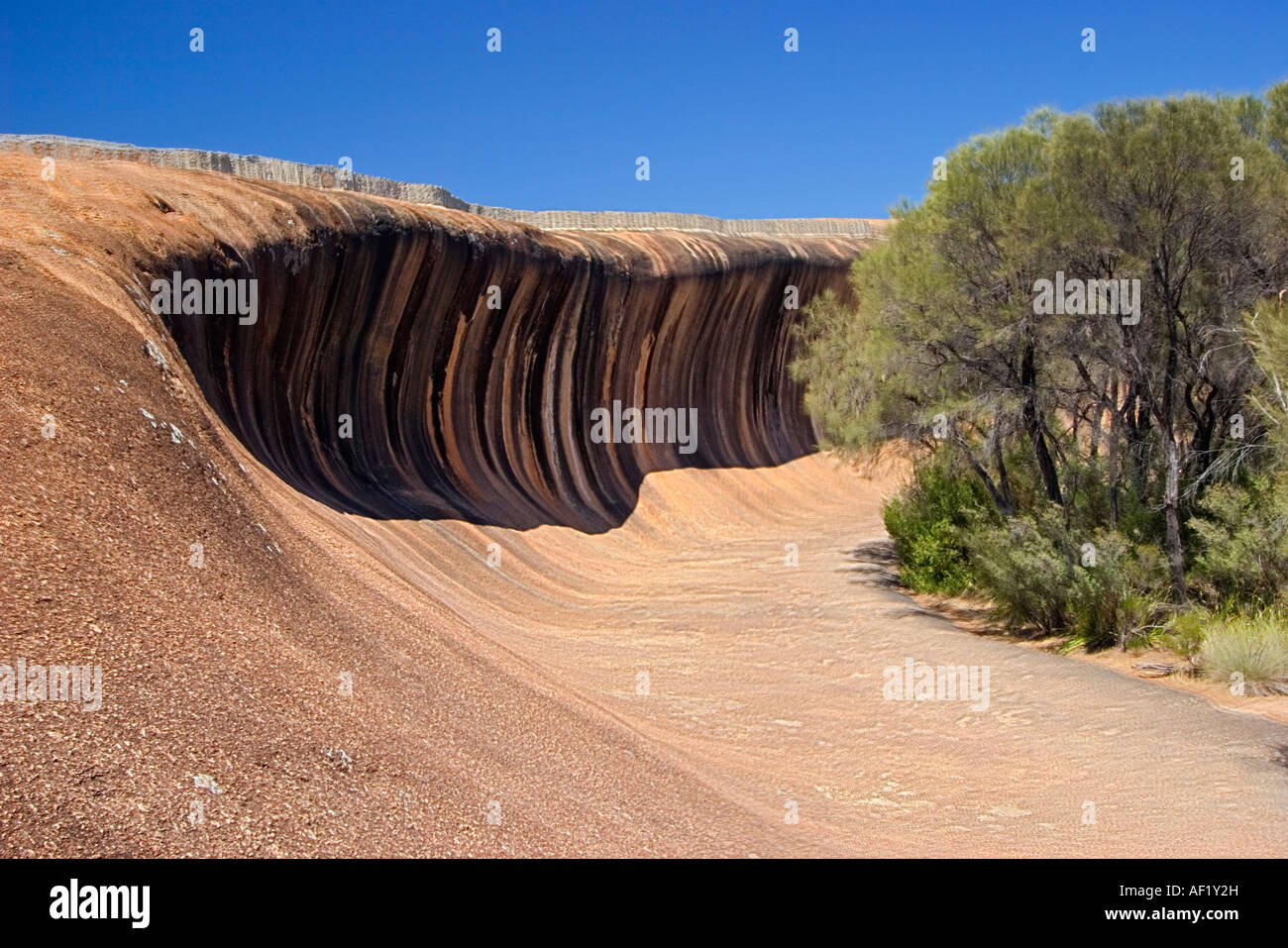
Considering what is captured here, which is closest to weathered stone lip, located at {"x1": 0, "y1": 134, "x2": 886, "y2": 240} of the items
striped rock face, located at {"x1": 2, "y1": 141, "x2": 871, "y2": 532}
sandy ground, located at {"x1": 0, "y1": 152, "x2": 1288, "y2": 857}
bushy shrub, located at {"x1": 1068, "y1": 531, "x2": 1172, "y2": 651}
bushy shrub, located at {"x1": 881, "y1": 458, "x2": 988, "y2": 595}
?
striped rock face, located at {"x1": 2, "y1": 141, "x2": 871, "y2": 532}

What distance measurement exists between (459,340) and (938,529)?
810 centimetres

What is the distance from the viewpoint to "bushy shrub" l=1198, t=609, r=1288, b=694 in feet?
35.1

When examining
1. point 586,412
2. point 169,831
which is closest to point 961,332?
point 586,412

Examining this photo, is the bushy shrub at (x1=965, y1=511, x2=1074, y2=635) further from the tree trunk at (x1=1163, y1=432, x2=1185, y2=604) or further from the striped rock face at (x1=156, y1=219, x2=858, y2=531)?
the striped rock face at (x1=156, y1=219, x2=858, y2=531)

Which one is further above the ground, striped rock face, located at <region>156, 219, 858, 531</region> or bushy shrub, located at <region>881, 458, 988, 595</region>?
striped rock face, located at <region>156, 219, 858, 531</region>

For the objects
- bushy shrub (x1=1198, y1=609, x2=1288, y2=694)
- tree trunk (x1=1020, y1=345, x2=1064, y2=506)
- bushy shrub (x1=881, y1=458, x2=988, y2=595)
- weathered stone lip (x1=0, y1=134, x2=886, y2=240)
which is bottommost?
bushy shrub (x1=1198, y1=609, x2=1288, y2=694)

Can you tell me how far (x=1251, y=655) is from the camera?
1085 centimetres

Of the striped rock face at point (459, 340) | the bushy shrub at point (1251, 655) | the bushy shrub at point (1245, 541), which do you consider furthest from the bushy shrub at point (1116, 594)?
the striped rock face at point (459, 340)

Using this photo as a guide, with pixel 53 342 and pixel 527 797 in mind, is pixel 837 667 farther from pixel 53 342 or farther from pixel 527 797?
pixel 53 342

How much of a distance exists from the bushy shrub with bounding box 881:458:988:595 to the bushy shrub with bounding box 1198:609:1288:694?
5.17m

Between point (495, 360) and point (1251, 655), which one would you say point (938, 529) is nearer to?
point (1251, 655)

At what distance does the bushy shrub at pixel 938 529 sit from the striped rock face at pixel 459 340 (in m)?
5.35

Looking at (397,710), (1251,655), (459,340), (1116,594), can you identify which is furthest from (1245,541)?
(459,340)

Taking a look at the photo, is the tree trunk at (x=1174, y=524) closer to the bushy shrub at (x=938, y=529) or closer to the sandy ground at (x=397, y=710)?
the sandy ground at (x=397, y=710)
